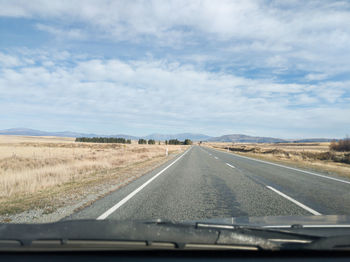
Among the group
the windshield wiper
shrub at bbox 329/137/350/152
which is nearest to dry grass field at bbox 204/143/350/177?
the windshield wiper

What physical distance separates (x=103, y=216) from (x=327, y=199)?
555 cm

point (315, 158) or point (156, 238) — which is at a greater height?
point (156, 238)

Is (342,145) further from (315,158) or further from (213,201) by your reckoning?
(213,201)

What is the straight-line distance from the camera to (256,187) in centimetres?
782

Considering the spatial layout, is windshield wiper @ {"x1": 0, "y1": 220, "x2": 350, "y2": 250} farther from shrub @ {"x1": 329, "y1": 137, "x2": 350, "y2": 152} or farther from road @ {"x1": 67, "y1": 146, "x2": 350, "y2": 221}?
shrub @ {"x1": 329, "y1": 137, "x2": 350, "y2": 152}

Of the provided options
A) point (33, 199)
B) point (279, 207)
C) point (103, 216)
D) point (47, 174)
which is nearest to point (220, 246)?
point (103, 216)

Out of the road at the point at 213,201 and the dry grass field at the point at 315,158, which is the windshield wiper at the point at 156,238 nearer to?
the road at the point at 213,201

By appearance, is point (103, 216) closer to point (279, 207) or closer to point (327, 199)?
point (279, 207)

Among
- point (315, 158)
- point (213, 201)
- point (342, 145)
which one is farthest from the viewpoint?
point (342, 145)

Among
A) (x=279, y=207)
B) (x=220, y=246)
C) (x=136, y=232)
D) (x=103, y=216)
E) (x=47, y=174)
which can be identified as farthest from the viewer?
(x=47, y=174)

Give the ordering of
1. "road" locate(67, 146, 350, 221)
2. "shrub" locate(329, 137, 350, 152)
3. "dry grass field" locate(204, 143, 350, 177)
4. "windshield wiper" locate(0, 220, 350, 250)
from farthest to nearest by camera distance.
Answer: "shrub" locate(329, 137, 350, 152) → "dry grass field" locate(204, 143, 350, 177) → "road" locate(67, 146, 350, 221) → "windshield wiper" locate(0, 220, 350, 250)

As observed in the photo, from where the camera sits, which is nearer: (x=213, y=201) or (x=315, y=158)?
(x=213, y=201)

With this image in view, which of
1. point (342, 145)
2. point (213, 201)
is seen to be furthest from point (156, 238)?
point (342, 145)

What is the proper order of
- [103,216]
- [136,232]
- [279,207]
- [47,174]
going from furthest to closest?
[47,174], [279,207], [103,216], [136,232]
